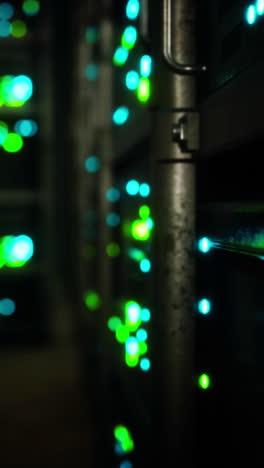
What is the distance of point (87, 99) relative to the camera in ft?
16.4

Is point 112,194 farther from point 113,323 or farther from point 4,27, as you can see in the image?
point 4,27

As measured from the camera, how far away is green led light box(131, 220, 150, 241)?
2.24 metres

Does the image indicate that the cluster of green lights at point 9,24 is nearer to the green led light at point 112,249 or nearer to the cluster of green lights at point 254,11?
the green led light at point 112,249

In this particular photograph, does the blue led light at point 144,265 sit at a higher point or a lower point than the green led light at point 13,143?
lower

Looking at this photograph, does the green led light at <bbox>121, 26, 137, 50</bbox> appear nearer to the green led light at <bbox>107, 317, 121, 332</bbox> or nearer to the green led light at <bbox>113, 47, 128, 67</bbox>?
the green led light at <bbox>113, 47, 128, 67</bbox>

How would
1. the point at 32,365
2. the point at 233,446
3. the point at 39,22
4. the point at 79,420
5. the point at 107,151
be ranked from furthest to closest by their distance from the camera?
the point at 39,22
the point at 32,365
the point at 79,420
the point at 107,151
the point at 233,446

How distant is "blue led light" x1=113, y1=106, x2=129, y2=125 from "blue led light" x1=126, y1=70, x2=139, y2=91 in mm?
125

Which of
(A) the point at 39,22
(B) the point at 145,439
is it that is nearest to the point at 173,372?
(B) the point at 145,439

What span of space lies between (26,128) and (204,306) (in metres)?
4.41

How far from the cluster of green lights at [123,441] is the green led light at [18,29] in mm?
3823

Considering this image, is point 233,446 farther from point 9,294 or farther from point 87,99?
point 9,294

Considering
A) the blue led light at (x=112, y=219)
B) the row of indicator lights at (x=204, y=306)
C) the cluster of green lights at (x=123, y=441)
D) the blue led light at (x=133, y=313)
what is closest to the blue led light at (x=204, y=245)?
the row of indicator lights at (x=204, y=306)

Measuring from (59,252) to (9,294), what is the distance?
2263 millimetres

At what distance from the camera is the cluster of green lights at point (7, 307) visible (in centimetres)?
554
